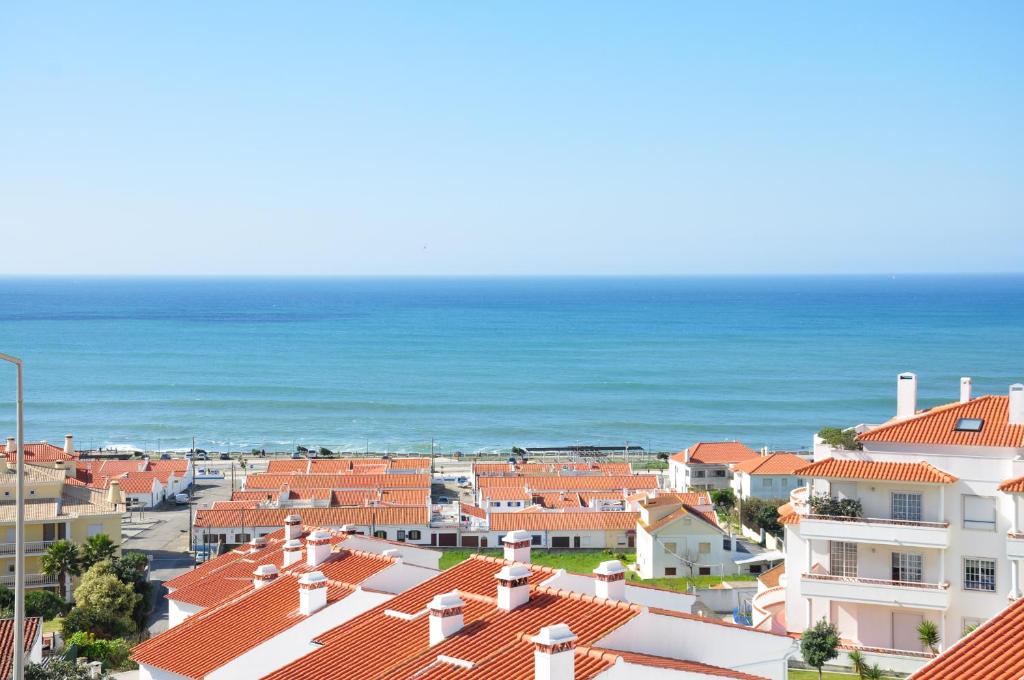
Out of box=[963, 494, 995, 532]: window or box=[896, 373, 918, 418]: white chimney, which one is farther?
box=[896, 373, 918, 418]: white chimney

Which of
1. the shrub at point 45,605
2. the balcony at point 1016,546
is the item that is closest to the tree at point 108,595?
the shrub at point 45,605

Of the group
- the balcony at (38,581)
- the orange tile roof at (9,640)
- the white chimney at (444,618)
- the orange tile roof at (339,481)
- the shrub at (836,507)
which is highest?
the white chimney at (444,618)

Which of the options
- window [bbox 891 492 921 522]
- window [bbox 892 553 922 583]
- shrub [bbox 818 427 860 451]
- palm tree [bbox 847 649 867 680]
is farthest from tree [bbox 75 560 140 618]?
window [bbox 891 492 921 522]

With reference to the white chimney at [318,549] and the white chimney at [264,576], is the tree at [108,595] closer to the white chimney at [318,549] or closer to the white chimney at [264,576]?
the white chimney at [264,576]

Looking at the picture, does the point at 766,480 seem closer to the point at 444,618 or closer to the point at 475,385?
the point at 444,618

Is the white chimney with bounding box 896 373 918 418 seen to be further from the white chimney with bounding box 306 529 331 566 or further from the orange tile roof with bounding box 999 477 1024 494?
the white chimney with bounding box 306 529 331 566
